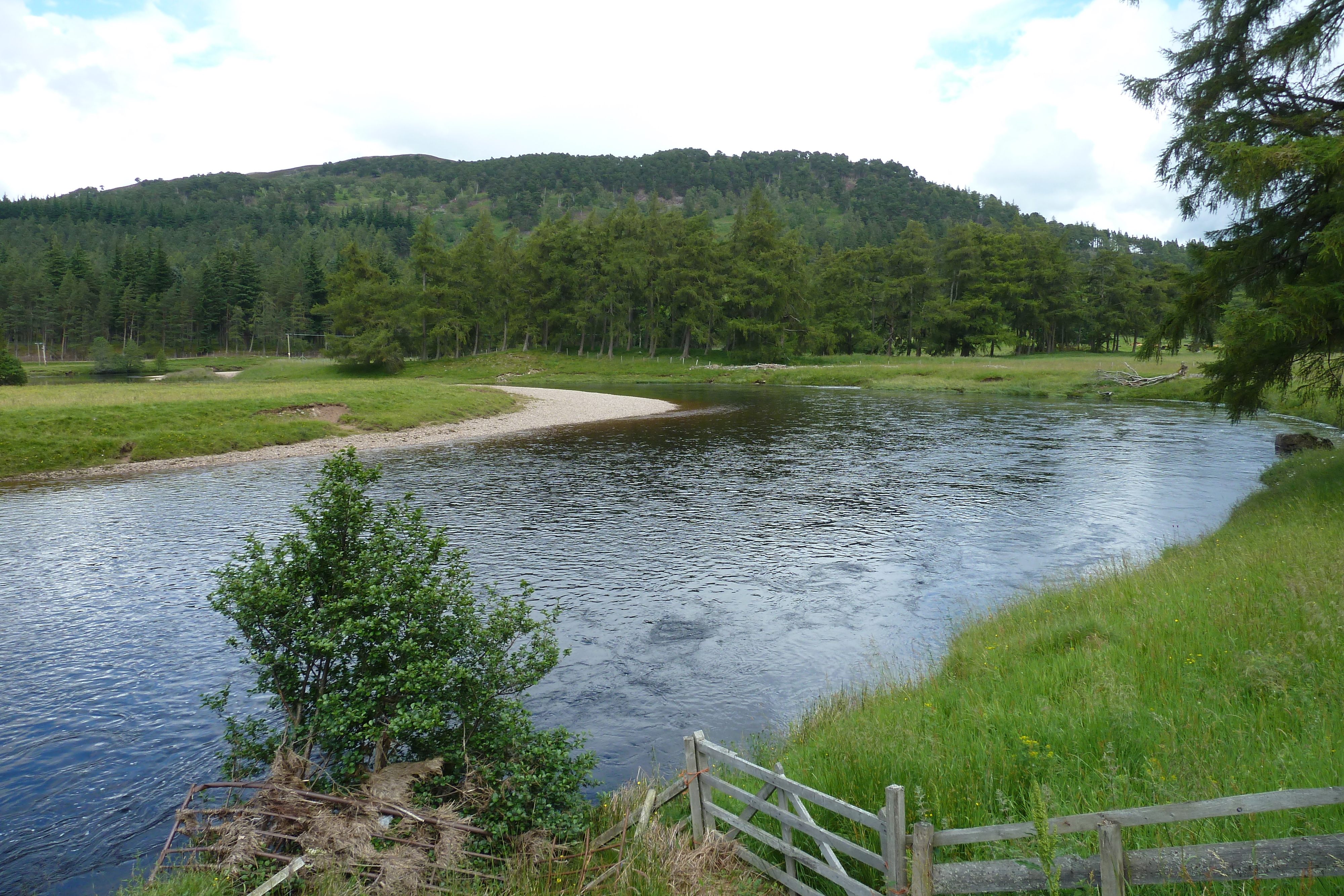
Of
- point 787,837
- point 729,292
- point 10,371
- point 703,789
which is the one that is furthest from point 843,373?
point 787,837

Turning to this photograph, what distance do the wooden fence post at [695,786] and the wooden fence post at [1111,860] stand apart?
3576mm

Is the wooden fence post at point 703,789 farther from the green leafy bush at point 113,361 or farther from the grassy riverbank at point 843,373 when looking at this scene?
the green leafy bush at point 113,361

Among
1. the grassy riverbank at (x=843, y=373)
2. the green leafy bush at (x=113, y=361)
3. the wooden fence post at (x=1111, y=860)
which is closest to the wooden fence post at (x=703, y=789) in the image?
the wooden fence post at (x=1111, y=860)

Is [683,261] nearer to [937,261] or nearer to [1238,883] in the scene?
[937,261]

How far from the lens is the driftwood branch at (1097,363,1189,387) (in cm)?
6078

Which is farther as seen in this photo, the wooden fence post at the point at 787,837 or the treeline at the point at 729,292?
the treeline at the point at 729,292

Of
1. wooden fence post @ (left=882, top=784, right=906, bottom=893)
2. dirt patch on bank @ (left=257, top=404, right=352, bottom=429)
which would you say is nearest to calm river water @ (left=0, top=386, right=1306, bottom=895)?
wooden fence post @ (left=882, top=784, right=906, bottom=893)

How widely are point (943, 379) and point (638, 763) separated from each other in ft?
240

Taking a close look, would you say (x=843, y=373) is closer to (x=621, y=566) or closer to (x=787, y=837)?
(x=621, y=566)

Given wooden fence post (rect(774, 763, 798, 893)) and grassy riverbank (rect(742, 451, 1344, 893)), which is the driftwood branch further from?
wooden fence post (rect(774, 763, 798, 893))

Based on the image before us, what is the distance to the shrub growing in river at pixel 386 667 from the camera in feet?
25.5

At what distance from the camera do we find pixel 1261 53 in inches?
712

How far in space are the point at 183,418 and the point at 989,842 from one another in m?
41.8

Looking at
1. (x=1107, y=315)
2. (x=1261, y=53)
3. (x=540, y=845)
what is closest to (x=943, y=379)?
(x=1107, y=315)
